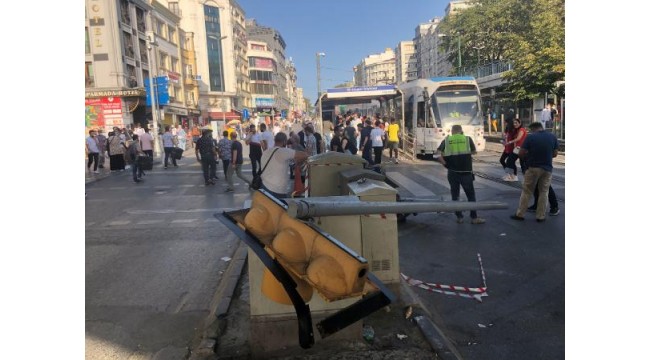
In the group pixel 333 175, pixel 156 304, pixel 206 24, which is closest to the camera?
pixel 156 304

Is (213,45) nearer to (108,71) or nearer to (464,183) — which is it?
(108,71)

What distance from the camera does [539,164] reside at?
294 inches

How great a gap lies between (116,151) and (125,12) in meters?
25.0

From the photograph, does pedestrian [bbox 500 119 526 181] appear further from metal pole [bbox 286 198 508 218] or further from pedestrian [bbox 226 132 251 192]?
metal pole [bbox 286 198 508 218]

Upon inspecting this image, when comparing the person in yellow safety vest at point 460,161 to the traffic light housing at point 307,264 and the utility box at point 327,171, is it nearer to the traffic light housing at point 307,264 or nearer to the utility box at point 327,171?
the utility box at point 327,171

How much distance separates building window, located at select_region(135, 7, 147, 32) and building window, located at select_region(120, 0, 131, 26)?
1828mm

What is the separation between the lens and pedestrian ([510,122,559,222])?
7430mm

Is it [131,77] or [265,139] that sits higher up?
[131,77]

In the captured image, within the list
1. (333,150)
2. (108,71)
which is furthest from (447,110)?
(108,71)

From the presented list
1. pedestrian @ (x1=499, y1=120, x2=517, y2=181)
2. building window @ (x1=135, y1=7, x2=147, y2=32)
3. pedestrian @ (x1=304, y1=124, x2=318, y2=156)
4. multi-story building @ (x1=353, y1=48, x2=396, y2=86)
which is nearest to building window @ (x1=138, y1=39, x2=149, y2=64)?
building window @ (x1=135, y1=7, x2=147, y2=32)

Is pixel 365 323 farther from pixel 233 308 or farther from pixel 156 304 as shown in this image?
pixel 156 304
